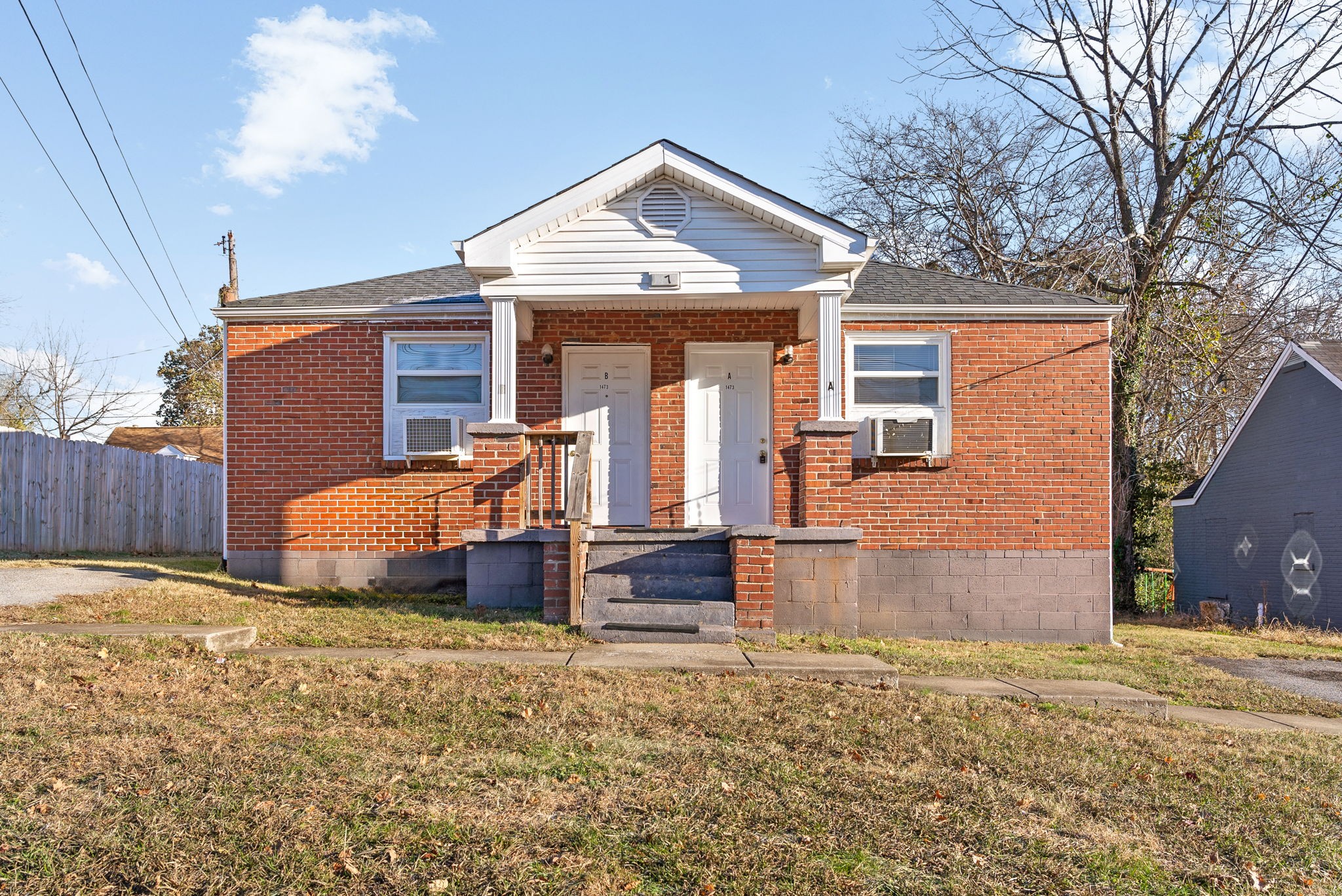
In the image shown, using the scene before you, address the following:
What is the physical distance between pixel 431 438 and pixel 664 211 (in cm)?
361

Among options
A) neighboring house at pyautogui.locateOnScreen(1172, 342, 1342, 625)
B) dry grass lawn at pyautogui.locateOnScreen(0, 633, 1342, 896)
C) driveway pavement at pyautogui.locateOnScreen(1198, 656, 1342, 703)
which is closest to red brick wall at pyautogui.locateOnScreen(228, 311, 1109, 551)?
driveway pavement at pyautogui.locateOnScreen(1198, 656, 1342, 703)

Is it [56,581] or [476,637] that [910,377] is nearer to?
[476,637]

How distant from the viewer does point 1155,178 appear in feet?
57.2

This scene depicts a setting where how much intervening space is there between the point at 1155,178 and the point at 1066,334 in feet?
29.8

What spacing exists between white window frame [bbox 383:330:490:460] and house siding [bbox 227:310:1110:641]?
0.31 ft

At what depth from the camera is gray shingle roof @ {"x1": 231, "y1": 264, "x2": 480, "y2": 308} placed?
10.8 meters

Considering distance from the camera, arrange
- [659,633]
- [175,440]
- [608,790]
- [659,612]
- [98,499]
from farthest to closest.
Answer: [175,440] → [98,499] → [659,612] → [659,633] → [608,790]

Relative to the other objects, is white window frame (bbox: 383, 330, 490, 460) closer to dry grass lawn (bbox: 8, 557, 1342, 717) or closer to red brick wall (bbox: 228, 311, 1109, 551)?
red brick wall (bbox: 228, 311, 1109, 551)

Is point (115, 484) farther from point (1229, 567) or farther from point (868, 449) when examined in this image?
point (1229, 567)

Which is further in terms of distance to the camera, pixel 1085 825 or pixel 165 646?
pixel 165 646

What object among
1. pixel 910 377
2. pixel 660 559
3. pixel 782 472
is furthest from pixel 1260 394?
pixel 660 559

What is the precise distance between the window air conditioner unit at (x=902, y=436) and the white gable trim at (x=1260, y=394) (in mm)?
8460

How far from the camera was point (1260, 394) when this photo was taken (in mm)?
16688

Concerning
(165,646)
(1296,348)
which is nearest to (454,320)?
(165,646)
